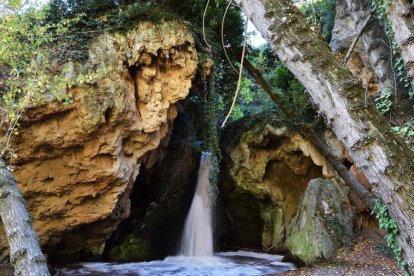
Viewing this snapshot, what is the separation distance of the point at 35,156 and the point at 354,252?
7.80 meters

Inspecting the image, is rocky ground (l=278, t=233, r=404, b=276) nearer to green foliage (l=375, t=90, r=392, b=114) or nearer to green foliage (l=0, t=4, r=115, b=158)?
green foliage (l=375, t=90, r=392, b=114)

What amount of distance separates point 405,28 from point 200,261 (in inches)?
352

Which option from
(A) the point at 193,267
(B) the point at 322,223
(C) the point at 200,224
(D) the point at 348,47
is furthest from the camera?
(D) the point at 348,47

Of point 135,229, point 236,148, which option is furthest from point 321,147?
point 135,229

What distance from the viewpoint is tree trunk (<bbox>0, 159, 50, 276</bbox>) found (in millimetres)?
3680

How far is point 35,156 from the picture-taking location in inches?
304

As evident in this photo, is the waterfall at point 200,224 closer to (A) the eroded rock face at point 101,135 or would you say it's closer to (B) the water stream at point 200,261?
(B) the water stream at point 200,261

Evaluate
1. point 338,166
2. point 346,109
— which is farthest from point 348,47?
point 346,109

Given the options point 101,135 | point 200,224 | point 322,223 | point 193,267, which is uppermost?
point 101,135

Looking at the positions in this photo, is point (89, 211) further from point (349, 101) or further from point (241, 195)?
point (349, 101)

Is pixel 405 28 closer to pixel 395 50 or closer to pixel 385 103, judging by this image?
pixel 395 50

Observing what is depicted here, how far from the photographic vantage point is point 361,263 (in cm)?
781

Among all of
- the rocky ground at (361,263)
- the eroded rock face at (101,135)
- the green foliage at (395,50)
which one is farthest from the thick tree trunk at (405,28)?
the eroded rock face at (101,135)

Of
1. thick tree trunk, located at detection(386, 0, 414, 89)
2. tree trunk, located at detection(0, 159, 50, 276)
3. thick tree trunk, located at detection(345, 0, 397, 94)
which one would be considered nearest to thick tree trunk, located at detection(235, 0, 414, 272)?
thick tree trunk, located at detection(386, 0, 414, 89)
